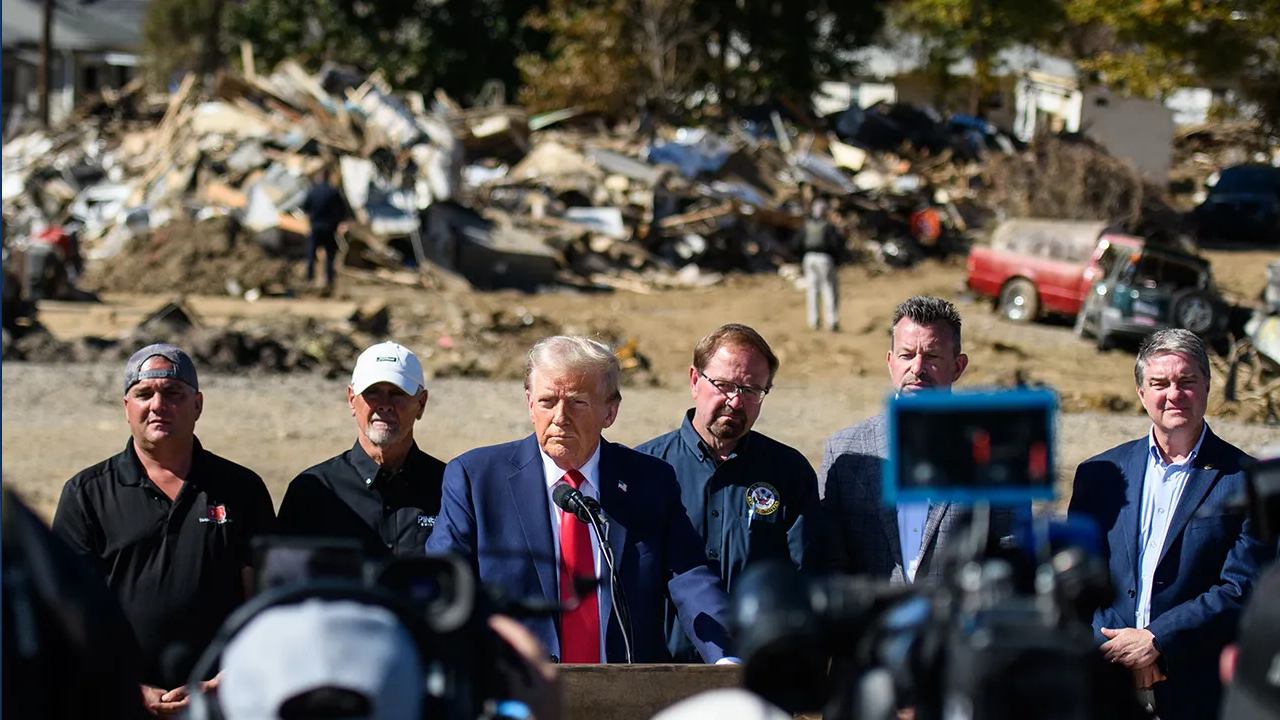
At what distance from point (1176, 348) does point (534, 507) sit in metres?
2.18

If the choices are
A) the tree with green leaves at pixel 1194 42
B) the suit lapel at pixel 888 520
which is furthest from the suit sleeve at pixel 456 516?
the tree with green leaves at pixel 1194 42

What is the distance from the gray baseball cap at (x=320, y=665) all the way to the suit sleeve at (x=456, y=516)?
2.16 m

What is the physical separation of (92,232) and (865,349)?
1589 centimetres

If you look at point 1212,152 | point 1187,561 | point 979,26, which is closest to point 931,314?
point 1187,561

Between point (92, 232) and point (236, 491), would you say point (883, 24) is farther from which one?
point (236, 491)

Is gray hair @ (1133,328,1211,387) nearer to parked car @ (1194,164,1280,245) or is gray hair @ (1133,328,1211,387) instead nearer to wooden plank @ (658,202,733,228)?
wooden plank @ (658,202,733,228)

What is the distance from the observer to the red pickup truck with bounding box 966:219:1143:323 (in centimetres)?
2309

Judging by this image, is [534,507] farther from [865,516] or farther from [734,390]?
[865,516]

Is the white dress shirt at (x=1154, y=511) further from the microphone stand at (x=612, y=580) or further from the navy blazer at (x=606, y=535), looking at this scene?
the microphone stand at (x=612, y=580)

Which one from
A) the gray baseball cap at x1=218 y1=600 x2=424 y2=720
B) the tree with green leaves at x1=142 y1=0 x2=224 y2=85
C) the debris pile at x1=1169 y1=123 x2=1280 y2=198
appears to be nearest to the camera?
the gray baseball cap at x1=218 y1=600 x2=424 y2=720

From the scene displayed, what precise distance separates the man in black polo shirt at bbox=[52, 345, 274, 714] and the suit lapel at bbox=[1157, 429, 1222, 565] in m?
2.99

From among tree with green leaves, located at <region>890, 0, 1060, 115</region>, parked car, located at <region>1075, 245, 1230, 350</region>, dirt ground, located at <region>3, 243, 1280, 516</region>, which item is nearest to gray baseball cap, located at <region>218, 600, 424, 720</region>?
dirt ground, located at <region>3, 243, 1280, 516</region>

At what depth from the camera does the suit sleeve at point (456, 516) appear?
14.5 feet

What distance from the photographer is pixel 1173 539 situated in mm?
4781
